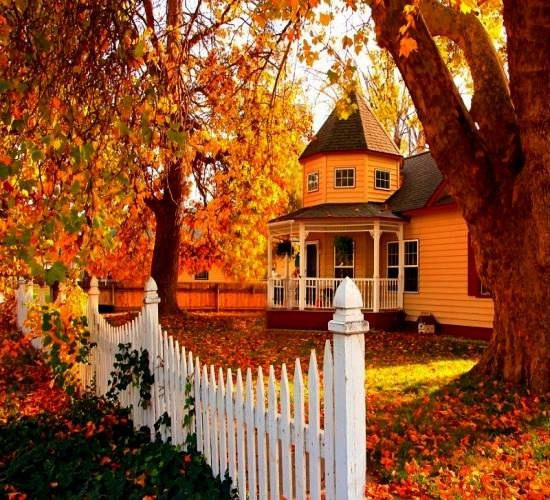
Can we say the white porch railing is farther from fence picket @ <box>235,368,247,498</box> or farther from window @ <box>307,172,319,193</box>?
fence picket @ <box>235,368,247,498</box>

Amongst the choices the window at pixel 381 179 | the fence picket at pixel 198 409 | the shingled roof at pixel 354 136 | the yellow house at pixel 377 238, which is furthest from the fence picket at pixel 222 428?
the window at pixel 381 179

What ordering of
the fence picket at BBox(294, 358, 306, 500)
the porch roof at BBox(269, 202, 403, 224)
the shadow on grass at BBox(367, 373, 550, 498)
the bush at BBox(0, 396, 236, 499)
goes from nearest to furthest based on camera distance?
the fence picket at BBox(294, 358, 306, 500) → the bush at BBox(0, 396, 236, 499) → the shadow on grass at BBox(367, 373, 550, 498) → the porch roof at BBox(269, 202, 403, 224)

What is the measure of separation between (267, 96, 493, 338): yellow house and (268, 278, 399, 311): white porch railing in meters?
0.03

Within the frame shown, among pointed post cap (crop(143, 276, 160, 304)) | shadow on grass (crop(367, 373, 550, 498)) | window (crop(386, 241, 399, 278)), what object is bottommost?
shadow on grass (crop(367, 373, 550, 498))

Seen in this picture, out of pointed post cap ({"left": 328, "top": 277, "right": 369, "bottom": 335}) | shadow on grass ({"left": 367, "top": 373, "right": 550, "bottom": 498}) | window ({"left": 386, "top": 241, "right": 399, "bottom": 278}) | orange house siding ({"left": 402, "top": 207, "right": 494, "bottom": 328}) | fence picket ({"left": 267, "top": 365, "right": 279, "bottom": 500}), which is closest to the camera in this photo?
pointed post cap ({"left": 328, "top": 277, "right": 369, "bottom": 335})

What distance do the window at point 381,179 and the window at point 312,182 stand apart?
2.07 metres

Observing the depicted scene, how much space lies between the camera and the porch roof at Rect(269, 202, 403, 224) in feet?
54.1

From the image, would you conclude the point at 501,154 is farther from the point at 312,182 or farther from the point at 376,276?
the point at 312,182

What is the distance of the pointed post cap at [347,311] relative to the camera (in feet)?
8.46

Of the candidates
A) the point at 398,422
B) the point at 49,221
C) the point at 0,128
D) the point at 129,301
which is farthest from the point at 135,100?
the point at 129,301

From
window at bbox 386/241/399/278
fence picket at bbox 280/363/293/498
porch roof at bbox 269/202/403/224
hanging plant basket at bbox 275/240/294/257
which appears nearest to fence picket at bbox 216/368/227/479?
fence picket at bbox 280/363/293/498

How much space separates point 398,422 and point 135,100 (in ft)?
15.1

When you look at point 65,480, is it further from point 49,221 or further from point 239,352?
point 239,352

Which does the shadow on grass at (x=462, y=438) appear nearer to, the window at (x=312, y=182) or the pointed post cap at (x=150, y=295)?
the pointed post cap at (x=150, y=295)
